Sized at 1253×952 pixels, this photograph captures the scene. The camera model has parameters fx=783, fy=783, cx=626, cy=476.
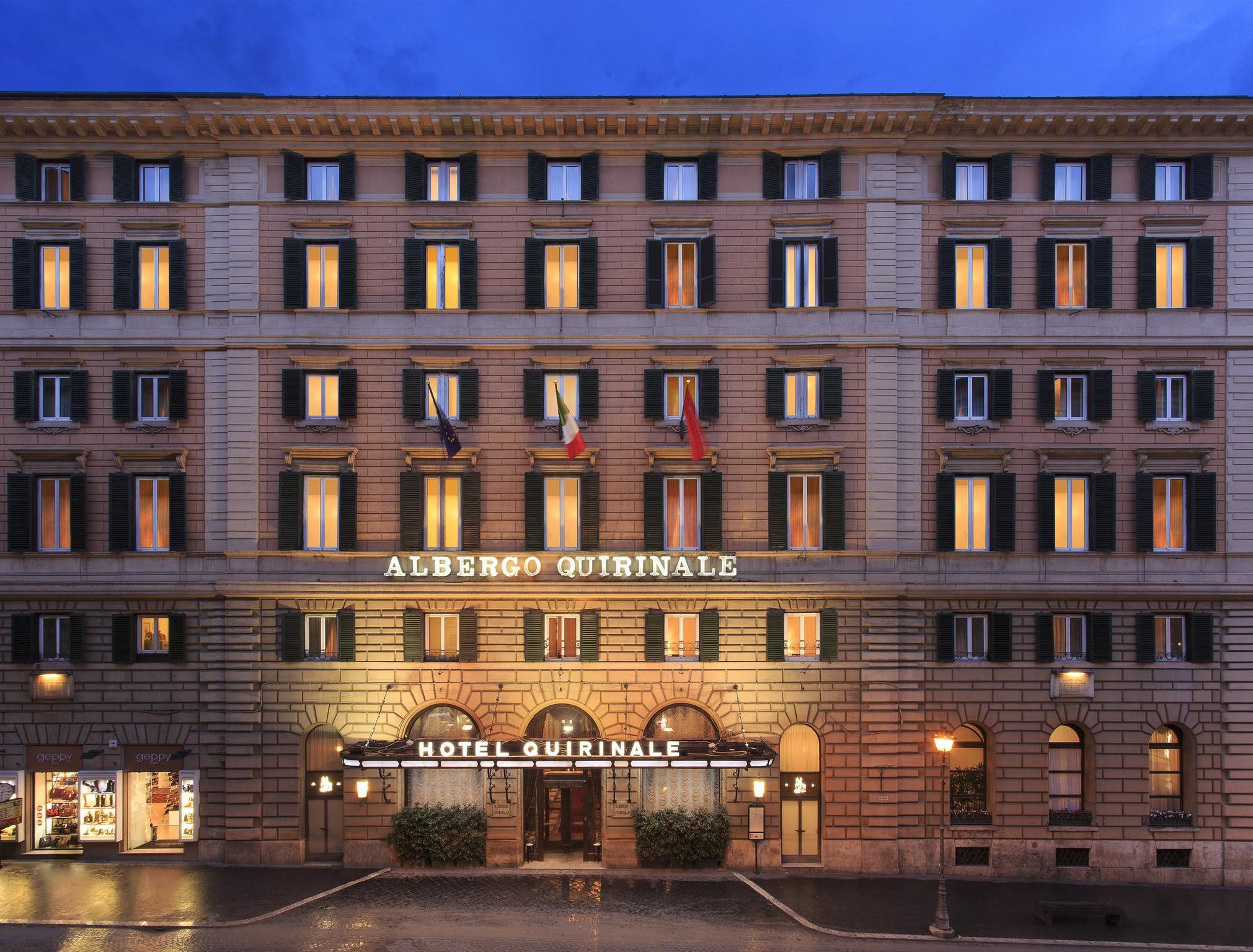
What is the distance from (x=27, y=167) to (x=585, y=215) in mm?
19675

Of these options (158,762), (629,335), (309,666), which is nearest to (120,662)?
(158,762)

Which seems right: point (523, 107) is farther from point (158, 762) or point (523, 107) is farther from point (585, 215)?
point (158, 762)

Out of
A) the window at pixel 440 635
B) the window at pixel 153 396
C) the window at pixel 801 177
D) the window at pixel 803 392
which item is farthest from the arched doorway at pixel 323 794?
the window at pixel 801 177

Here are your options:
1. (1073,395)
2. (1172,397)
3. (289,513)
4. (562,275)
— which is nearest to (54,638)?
(289,513)

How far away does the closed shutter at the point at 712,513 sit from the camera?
26797mm

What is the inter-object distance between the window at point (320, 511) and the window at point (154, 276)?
8365 mm

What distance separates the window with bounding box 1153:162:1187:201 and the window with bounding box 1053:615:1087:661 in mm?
15145

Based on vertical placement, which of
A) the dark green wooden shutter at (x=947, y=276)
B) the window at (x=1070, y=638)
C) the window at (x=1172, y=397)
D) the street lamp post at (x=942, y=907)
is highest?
the dark green wooden shutter at (x=947, y=276)

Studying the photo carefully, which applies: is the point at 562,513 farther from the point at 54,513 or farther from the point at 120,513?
the point at 54,513

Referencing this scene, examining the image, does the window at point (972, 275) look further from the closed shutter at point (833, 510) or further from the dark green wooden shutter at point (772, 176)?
the closed shutter at point (833, 510)

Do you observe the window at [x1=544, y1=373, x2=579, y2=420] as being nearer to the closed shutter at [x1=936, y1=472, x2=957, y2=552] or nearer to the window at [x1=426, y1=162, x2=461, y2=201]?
the window at [x1=426, y1=162, x2=461, y2=201]

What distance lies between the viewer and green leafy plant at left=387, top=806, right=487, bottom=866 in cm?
2603

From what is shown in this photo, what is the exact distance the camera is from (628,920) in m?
22.7

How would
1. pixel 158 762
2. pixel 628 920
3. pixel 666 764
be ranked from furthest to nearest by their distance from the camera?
1. pixel 158 762
2. pixel 666 764
3. pixel 628 920
